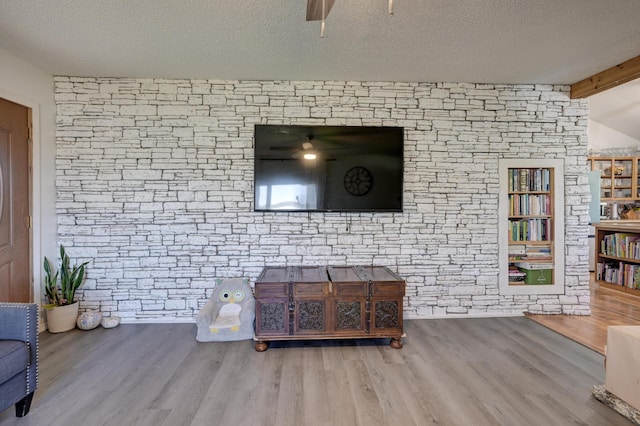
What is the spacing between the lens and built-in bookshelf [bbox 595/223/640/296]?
4570 millimetres

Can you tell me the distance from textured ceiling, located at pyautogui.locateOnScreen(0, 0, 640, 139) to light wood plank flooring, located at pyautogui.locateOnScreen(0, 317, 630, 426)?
2596mm

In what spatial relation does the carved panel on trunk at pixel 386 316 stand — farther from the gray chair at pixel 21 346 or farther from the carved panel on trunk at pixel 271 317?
the gray chair at pixel 21 346

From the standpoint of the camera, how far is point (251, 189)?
3.45 meters

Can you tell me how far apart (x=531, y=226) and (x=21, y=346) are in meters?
4.62

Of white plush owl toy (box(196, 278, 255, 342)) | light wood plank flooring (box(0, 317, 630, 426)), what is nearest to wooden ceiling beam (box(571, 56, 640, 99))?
light wood plank flooring (box(0, 317, 630, 426))

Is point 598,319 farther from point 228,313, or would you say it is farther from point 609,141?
point 609,141

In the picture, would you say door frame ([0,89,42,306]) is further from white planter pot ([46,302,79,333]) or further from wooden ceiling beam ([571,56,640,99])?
wooden ceiling beam ([571,56,640,99])

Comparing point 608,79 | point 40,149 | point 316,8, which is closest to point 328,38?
point 316,8

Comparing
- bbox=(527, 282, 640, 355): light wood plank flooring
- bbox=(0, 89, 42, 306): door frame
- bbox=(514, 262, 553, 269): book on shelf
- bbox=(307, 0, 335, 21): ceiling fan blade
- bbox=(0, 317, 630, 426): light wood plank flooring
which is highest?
bbox=(307, 0, 335, 21): ceiling fan blade

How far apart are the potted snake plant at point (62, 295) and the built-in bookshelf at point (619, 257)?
6960mm

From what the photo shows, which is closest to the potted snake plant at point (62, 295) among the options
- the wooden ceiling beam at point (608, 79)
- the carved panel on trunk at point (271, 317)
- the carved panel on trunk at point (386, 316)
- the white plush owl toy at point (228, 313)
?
the white plush owl toy at point (228, 313)

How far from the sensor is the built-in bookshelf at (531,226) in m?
3.62

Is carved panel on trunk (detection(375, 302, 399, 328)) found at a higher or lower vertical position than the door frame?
lower

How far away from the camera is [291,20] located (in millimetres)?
2344
